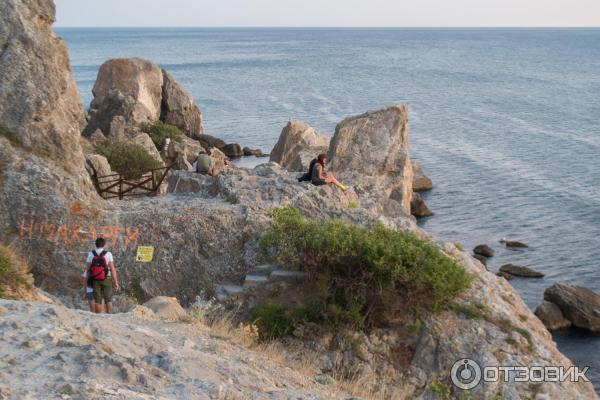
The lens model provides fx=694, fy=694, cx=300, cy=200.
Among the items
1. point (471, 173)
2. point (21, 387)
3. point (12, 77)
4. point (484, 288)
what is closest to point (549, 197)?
point (471, 173)

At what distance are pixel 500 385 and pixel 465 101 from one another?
79.2m

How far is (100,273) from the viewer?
49.2 feet

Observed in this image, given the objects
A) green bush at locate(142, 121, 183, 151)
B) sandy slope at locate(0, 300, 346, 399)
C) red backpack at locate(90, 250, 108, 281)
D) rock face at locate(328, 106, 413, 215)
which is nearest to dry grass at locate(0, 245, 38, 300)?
red backpack at locate(90, 250, 108, 281)

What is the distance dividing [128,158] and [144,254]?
20.1m

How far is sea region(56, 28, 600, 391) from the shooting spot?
3878 centimetres

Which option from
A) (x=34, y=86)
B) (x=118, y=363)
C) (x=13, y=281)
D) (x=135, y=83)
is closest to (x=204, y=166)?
(x=34, y=86)

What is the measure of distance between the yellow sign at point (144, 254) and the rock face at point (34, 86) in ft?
10.4

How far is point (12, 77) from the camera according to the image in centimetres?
1817

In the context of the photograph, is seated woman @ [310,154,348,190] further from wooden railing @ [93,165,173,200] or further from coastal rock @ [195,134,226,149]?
coastal rock @ [195,134,226,149]

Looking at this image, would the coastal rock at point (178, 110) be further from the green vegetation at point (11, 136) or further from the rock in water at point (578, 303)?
the green vegetation at point (11, 136)

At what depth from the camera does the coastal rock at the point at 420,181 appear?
162 ft

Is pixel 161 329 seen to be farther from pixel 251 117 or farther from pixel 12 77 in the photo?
pixel 251 117

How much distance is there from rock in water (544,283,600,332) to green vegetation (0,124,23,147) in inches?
874

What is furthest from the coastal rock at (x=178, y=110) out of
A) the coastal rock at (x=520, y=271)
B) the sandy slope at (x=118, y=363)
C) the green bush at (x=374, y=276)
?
the sandy slope at (x=118, y=363)
